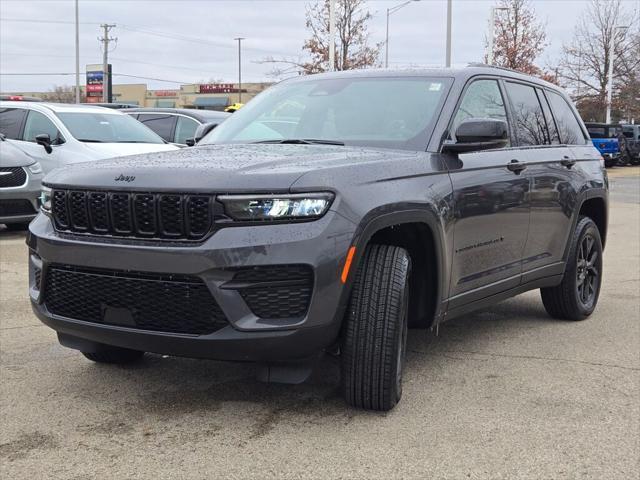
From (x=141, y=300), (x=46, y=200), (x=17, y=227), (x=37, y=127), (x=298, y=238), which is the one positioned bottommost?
(x=17, y=227)

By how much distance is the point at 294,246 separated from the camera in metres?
3.26

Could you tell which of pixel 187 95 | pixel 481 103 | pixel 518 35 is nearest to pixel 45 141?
pixel 481 103

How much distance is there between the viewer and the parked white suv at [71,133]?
35.9ft

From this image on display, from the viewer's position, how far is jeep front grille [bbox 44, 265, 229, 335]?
333 cm

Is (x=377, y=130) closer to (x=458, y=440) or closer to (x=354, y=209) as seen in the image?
(x=354, y=209)

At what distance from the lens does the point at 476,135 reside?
4.16 m

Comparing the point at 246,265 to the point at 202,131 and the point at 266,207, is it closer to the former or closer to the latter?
the point at 266,207

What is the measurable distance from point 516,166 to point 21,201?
282 inches

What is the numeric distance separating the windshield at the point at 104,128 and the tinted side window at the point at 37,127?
0.64 ft

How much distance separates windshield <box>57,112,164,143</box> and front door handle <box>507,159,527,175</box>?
25.4 ft

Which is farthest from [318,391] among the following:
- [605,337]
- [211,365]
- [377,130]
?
[605,337]

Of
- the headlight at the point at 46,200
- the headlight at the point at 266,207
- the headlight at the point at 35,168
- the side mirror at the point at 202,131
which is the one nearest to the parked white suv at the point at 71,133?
the headlight at the point at 35,168

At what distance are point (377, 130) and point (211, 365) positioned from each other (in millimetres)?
1666

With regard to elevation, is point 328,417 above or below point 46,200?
→ below
